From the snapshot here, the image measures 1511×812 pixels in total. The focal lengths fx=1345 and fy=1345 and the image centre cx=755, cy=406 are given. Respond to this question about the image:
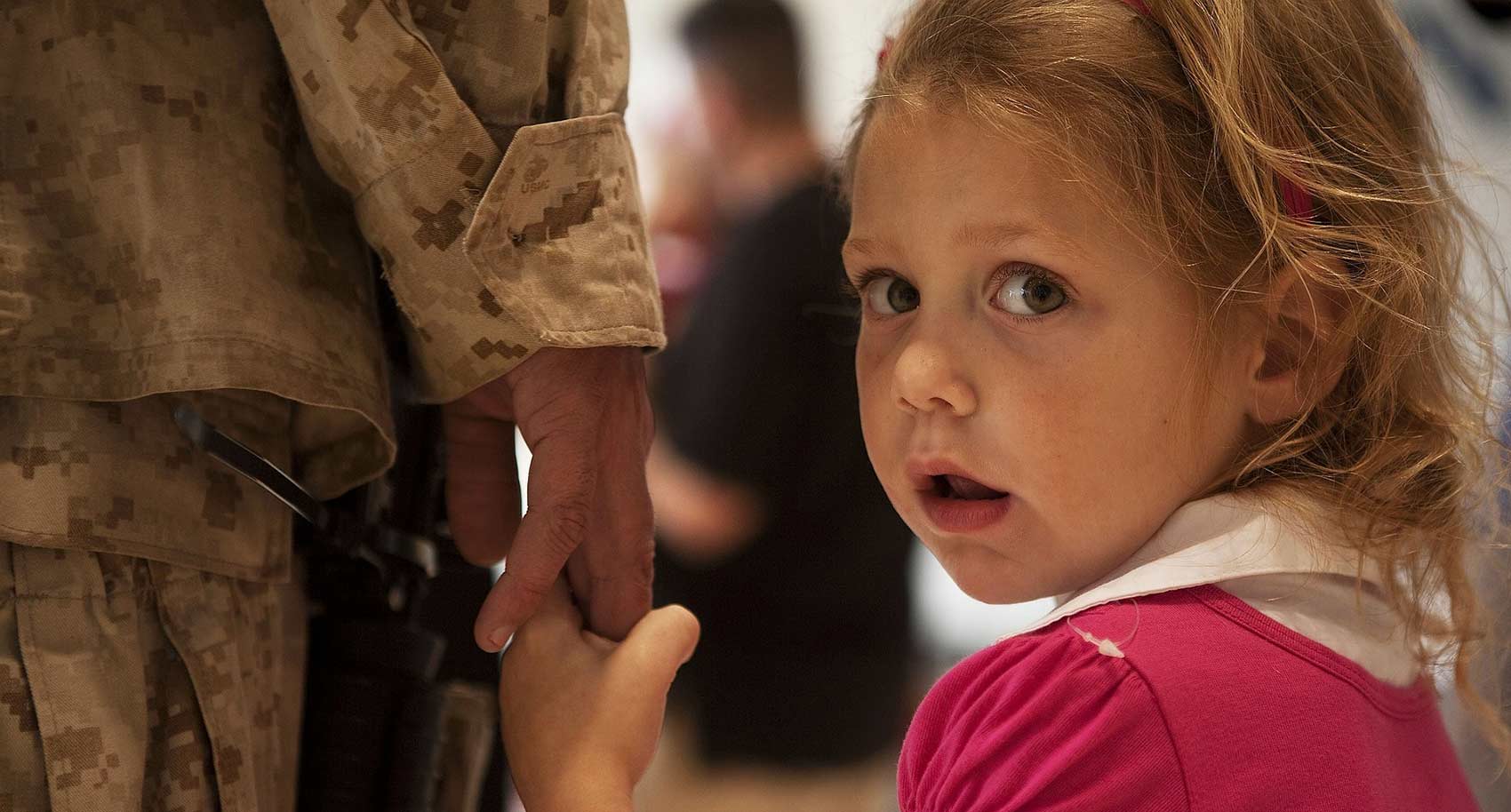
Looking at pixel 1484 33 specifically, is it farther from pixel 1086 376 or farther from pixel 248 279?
pixel 248 279

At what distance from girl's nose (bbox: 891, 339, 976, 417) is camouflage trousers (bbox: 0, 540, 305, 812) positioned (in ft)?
1.72

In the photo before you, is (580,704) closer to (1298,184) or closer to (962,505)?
(962,505)

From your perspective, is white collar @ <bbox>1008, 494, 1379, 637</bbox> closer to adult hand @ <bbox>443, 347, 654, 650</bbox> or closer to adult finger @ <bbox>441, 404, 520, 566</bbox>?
adult hand @ <bbox>443, 347, 654, 650</bbox>

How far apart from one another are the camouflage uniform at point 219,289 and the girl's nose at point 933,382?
21 cm

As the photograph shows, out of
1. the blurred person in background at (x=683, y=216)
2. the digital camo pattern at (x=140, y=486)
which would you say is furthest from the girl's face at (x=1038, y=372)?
the blurred person in background at (x=683, y=216)

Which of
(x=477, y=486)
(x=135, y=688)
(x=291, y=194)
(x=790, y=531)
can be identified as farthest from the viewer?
(x=790, y=531)

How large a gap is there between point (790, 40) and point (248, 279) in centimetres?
148

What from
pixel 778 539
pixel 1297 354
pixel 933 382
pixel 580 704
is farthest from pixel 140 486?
pixel 778 539

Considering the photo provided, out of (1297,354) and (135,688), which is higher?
(1297,354)

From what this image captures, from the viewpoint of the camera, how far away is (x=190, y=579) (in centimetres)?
97

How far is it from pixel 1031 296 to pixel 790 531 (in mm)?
1194

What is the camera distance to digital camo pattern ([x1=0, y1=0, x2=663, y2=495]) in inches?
37.5

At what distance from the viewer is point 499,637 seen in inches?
42.1

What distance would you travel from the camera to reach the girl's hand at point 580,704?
1.04 meters
